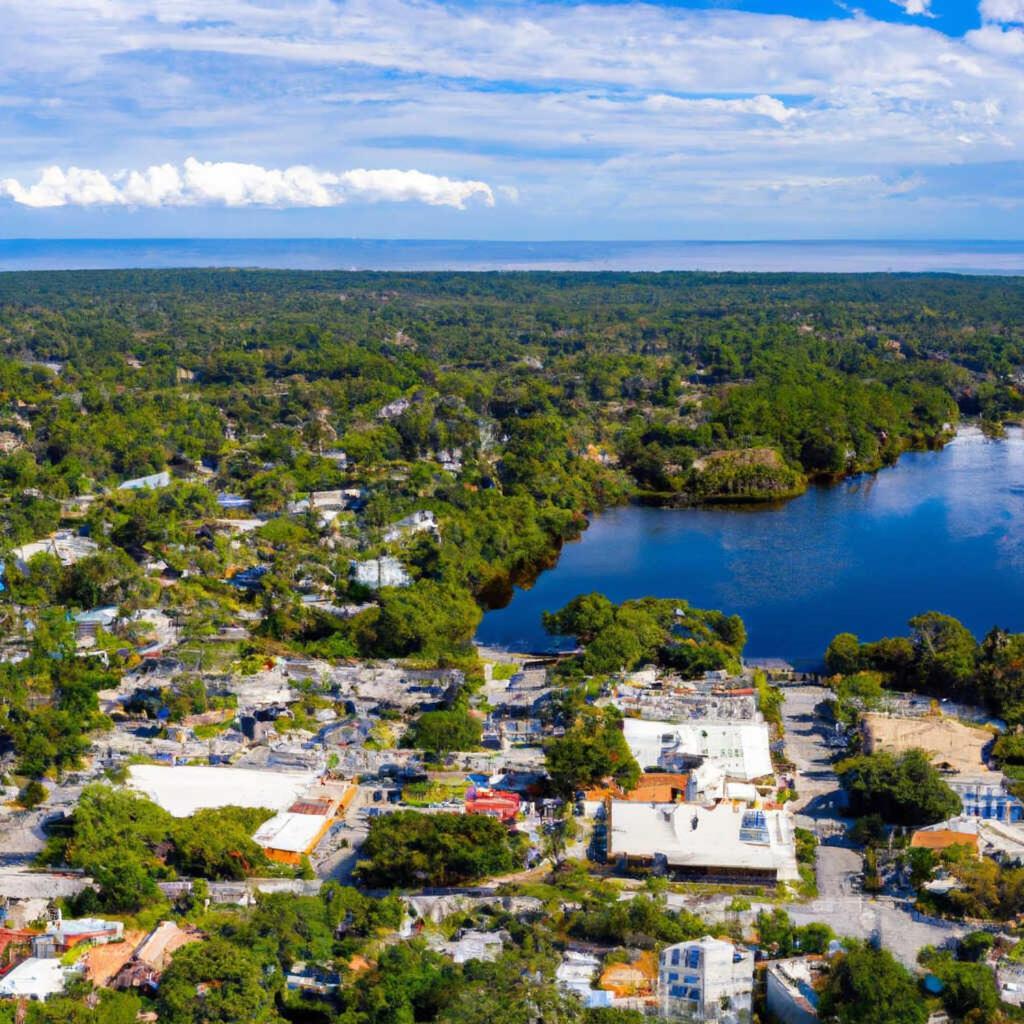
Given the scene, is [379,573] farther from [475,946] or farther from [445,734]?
[475,946]

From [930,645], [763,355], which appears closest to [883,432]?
[763,355]

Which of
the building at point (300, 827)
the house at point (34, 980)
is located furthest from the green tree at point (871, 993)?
the house at point (34, 980)

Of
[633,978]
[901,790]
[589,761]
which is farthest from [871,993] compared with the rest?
[589,761]

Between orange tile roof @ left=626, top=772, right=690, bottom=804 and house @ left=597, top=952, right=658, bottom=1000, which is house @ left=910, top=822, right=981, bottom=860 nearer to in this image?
orange tile roof @ left=626, top=772, right=690, bottom=804

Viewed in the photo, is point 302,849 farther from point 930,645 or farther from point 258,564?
point 258,564

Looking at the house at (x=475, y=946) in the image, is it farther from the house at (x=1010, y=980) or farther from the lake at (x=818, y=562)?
the lake at (x=818, y=562)
